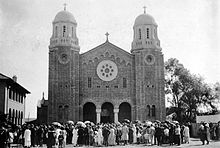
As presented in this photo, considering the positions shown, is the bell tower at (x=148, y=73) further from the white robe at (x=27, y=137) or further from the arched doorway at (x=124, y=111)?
the white robe at (x=27, y=137)

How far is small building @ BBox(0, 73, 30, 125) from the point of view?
1264 inches

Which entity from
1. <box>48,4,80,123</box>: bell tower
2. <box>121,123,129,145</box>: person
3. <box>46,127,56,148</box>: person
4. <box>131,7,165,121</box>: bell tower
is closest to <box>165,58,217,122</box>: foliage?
<box>131,7,165,121</box>: bell tower

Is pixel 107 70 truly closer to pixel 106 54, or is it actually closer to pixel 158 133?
pixel 106 54

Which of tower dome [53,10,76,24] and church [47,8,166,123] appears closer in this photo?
church [47,8,166,123]

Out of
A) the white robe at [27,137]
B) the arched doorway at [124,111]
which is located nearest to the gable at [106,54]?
the arched doorway at [124,111]

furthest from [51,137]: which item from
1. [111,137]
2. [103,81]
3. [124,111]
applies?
[124,111]

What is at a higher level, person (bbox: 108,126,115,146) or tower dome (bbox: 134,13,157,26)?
tower dome (bbox: 134,13,157,26)

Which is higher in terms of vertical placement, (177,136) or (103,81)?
(103,81)

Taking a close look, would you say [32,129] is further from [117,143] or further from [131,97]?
[131,97]

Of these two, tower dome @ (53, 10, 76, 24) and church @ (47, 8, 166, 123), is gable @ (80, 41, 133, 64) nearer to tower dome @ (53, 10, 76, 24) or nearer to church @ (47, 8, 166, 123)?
church @ (47, 8, 166, 123)

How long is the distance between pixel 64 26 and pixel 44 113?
13.1 m

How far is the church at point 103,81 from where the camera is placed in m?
42.1

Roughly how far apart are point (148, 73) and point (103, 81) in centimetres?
620

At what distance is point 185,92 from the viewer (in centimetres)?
5497
